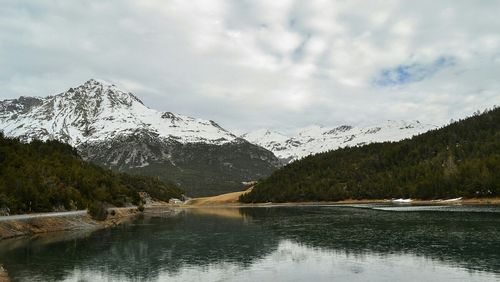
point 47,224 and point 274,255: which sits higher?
point 47,224

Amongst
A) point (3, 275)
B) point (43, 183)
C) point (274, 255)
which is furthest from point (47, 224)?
point (274, 255)

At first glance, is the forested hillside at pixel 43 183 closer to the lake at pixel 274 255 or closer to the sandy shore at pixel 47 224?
the sandy shore at pixel 47 224

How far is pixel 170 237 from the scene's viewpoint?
82.1 m

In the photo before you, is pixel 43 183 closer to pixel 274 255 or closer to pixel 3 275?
pixel 3 275

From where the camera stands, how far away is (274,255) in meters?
57.7

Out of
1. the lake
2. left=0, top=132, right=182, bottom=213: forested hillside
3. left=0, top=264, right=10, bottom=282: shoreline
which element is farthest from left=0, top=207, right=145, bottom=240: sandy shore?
left=0, top=264, right=10, bottom=282: shoreline

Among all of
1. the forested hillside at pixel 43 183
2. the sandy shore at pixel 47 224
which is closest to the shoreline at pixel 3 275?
the sandy shore at pixel 47 224

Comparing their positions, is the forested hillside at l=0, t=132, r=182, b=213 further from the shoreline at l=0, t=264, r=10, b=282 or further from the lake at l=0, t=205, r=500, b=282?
the shoreline at l=0, t=264, r=10, b=282

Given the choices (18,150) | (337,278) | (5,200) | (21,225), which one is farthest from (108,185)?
(337,278)

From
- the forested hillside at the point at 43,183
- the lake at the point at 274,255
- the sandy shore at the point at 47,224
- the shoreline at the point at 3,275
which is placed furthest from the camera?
the forested hillside at the point at 43,183

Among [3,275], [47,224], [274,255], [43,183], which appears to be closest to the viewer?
[3,275]

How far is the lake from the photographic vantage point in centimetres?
4444

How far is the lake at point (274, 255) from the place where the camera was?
44.4 meters

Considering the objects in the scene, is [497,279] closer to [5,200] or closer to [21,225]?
[21,225]
